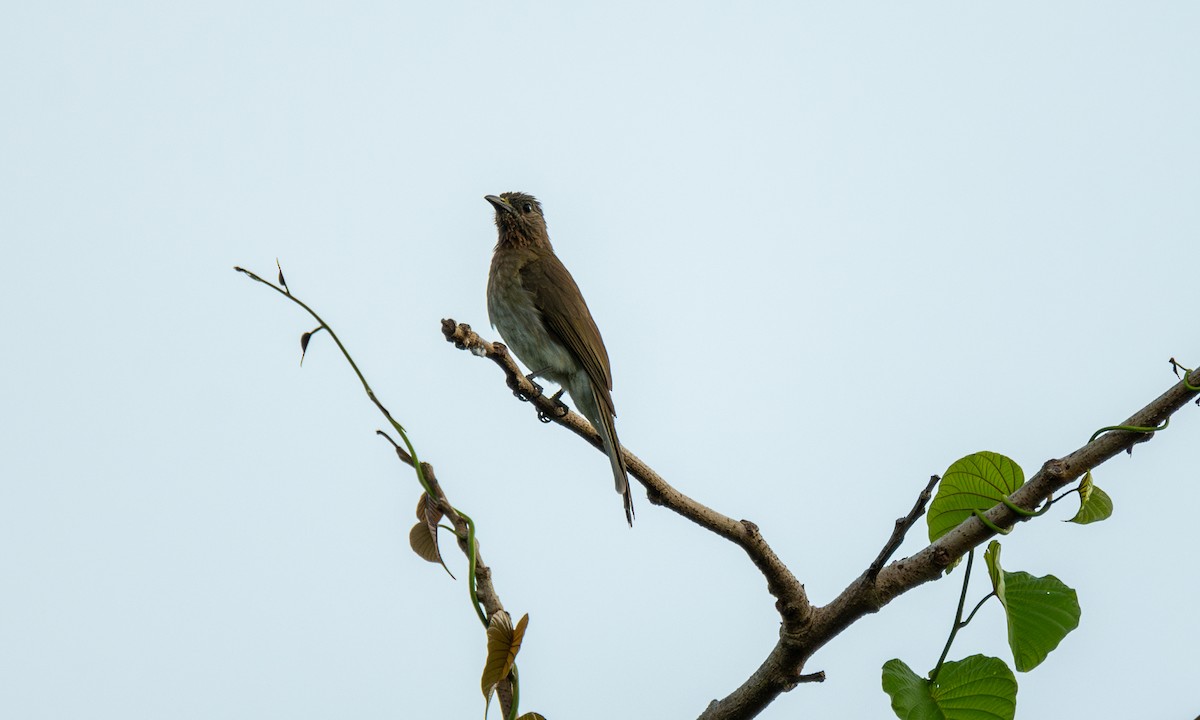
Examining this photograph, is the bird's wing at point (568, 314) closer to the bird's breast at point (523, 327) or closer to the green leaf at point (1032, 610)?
the bird's breast at point (523, 327)

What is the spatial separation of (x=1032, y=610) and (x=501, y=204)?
502 cm

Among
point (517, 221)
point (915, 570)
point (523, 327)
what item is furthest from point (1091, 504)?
point (517, 221)

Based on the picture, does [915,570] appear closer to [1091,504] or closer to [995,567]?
[995,567]

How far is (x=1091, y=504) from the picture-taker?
2809 mm

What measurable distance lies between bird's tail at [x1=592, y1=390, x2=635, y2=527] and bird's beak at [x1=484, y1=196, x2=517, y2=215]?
208 centimetres

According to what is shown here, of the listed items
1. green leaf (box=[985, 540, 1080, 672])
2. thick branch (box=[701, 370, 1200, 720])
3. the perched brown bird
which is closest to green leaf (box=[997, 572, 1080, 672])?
green leaf (box=[985, 540, 1080, 672])

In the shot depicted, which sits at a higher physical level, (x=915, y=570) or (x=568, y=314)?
(x=568, y=314)

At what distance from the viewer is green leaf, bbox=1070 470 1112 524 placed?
109 inches

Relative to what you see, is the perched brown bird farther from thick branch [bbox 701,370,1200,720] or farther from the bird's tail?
thick branch [bbox 701,370,1200,720]

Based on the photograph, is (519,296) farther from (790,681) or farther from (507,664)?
(507,664)

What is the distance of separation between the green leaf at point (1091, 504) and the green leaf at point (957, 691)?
1.42 ft

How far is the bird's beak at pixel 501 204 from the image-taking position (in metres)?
7.25

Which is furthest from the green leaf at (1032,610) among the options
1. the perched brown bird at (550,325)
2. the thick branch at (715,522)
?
the perched brown bird at (550,325)

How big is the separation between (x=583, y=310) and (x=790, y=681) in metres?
3.48
